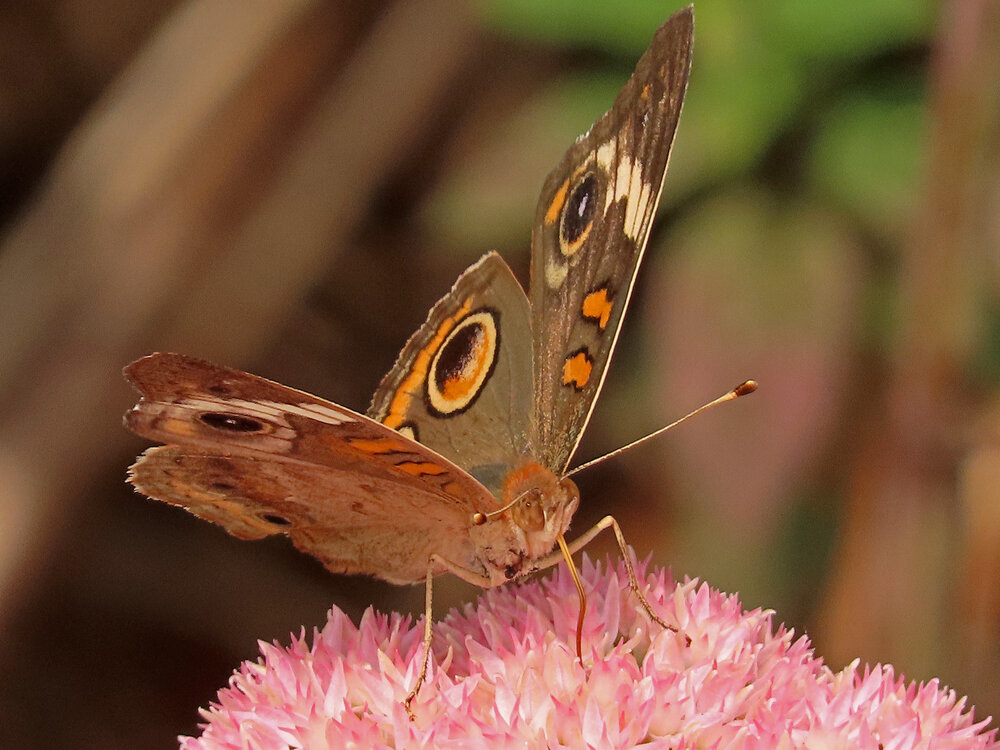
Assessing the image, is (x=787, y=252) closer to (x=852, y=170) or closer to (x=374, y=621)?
(x=852, y=170)

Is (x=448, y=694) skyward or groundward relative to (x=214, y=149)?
groundward

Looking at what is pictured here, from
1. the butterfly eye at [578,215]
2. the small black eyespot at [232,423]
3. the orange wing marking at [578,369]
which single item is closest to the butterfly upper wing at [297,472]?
the small black eyespot at [232,423]

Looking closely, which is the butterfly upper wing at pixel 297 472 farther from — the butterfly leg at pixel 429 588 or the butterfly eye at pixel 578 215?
the butterfly eye at pixel 578 215

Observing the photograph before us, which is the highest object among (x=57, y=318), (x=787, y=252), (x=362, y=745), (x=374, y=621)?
(x=787, y=252)

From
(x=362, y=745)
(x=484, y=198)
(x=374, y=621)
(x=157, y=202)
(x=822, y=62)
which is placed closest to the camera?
(x=362, y=745)

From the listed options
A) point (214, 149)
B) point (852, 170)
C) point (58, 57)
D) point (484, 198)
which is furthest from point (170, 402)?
point (58, 57)

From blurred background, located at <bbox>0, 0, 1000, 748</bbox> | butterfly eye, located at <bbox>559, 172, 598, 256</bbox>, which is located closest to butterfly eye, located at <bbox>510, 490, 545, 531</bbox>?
butterfly eye, located at <bbox>559, 172, 598, 256</bbox>

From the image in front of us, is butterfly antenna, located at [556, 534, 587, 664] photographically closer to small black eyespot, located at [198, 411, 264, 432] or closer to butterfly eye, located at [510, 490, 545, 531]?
butterfly eye, located at [510, 490, 545, 531]

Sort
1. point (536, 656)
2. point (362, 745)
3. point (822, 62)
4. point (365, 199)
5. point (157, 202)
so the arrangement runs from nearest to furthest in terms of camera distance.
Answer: point (362, 745) < point (536, 656) < point (822, 62) < point (157, 202) < point (365, 199)

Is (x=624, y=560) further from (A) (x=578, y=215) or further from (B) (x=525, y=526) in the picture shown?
(A) (x=578, y=215)
